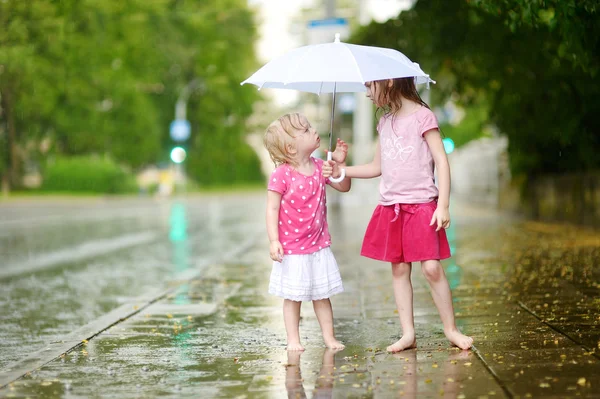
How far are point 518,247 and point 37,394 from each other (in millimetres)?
9494

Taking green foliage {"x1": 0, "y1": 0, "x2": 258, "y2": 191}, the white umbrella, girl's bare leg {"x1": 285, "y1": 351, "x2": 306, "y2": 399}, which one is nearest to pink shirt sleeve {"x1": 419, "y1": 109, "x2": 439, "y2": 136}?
the white umbrella

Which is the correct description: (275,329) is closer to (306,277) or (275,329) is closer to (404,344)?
(306,277)

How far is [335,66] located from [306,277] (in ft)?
4.15

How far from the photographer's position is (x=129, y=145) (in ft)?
183

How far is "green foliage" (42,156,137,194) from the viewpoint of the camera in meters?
47.6

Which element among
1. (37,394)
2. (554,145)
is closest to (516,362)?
(37,394)

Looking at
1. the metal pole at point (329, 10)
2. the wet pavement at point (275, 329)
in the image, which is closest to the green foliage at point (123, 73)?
the metal pole at point (329, 10)

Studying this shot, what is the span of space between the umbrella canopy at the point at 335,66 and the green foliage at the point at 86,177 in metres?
42.5

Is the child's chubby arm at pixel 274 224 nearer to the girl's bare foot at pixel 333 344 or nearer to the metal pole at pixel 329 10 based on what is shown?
the girl's bare foot at pixel 333 344

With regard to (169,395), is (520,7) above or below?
above

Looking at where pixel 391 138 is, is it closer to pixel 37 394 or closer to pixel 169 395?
pixel 169 395

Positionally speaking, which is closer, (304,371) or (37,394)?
(37,394)

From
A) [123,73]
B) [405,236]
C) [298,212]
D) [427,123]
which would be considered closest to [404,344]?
[405,236]

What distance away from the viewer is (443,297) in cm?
593
